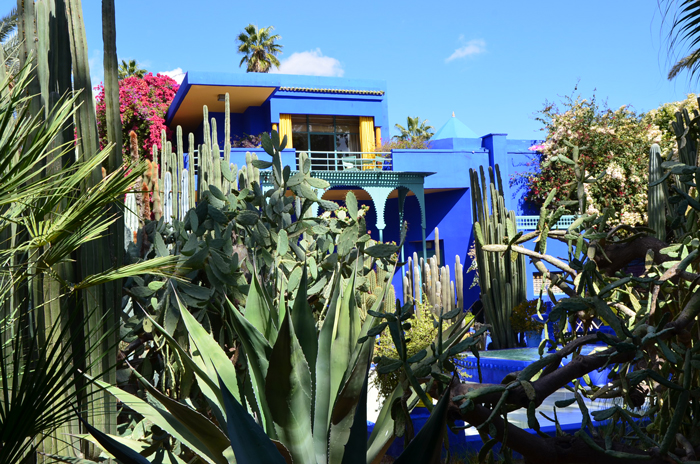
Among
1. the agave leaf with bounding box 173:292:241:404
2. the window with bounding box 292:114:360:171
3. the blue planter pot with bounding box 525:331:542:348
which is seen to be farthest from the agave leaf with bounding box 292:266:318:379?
the window with bounding box 292:114:360:171

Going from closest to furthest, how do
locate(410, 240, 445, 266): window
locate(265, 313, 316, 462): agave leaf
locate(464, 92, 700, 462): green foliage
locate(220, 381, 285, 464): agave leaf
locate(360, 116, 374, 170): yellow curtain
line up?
locate(464, 92, 700, 462): green foliage
locate(220, 381, 285, 464): agave leaf
locate(265, 313, 316, 462): agave leaf
locate(410, 240, 445, 266): window
locate(360, 116, 374, 170): yellow curtain

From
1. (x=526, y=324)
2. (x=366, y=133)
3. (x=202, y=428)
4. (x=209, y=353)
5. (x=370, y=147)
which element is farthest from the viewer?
(x=366, y=133)

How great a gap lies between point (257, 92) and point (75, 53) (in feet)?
53.4

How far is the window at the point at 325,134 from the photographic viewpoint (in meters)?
19.6

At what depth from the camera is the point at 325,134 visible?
65.4 ft

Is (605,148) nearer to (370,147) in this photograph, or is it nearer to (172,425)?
(370,147)

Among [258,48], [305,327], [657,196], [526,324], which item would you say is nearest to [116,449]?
[305,327]

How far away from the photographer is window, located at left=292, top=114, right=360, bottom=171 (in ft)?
64.2

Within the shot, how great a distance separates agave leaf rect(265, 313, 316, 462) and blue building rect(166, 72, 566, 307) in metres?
13.7

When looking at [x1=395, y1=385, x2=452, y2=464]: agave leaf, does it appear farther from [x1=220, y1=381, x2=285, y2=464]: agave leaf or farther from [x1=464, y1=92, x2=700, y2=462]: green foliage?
Answer: [x1=220, y1=381, x2=285, y2=464]: agave leaf

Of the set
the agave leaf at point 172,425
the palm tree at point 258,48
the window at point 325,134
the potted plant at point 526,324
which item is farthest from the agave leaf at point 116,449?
the palm tree at point 258,48

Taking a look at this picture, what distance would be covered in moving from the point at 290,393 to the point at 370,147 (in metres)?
17.9

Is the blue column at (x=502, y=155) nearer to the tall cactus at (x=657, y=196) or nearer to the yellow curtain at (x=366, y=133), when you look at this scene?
the yellow curtain at (x=366, y=133)

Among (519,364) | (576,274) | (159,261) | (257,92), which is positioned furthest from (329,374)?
(257,92)
